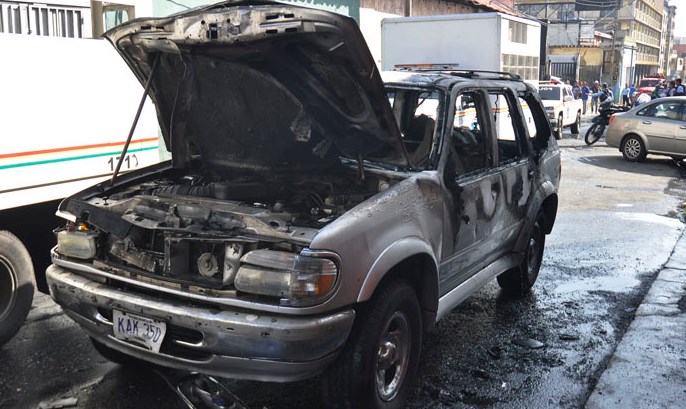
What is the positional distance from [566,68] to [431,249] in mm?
44678

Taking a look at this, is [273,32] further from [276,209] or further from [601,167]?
[601,167]

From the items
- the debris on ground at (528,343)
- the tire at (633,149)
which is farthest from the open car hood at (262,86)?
the tire at (633,149)

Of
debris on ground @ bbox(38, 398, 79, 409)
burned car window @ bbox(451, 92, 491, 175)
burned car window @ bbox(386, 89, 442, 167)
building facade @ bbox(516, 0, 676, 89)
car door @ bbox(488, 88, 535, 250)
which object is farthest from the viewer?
building facade @ bbox(516, 0, 676, 89)

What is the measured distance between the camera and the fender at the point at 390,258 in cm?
331

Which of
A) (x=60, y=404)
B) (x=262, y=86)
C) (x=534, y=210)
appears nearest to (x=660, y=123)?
(x=534, y=210)

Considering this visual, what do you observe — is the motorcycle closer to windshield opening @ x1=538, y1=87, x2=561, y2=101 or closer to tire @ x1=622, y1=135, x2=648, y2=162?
windshield opening @ x1=538, y1=87, x2=561, y2=101

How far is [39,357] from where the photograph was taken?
459 cm

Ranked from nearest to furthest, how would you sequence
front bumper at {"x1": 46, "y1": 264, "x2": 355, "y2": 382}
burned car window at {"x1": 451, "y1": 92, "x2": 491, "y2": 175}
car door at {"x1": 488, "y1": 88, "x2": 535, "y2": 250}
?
1. front bumper at {"x1": 46, "y1": 264, "x2": 355, "y2": 382}
2. burned car window at {"x1": 451, "y1": 92, "x2": 491, "y2": 175}
3. car door at {"x1": 488, "y1": 88, "x2": 535, "y2": 250}

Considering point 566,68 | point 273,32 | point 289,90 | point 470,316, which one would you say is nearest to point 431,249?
point 289,90

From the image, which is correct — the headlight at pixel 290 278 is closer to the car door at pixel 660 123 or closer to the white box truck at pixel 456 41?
the white box truck at pixel 456 41

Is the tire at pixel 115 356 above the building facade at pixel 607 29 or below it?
below

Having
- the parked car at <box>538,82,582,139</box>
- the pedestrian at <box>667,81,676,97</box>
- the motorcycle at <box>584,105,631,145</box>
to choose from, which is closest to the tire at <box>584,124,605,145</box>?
the motorcycle at <box>584,105,631,145</box>

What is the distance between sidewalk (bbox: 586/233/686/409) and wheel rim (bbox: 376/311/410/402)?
1147 millimetres

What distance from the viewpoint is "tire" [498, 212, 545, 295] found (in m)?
5.94
